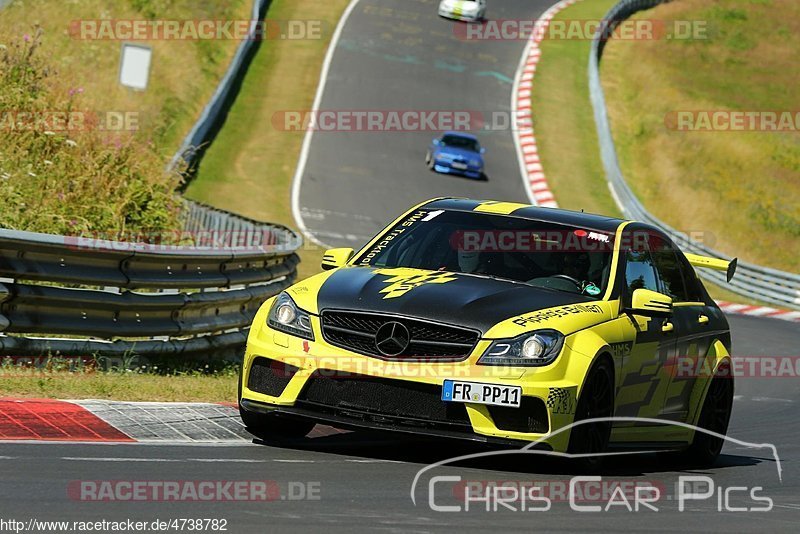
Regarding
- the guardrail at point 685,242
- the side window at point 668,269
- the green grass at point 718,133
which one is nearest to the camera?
the side window at point 668,269

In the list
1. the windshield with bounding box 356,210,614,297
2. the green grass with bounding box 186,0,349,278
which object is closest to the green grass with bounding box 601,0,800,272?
the green grass with bounding box 186,0,349,278

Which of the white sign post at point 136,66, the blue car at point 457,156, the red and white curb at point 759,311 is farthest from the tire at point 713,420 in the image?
the blue car at point 457,156

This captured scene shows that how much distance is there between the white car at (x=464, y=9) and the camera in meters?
50.4

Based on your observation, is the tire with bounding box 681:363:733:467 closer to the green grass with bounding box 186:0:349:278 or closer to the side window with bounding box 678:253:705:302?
the side window with bounding box 678:253:705:302

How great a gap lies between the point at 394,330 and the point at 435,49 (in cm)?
4055

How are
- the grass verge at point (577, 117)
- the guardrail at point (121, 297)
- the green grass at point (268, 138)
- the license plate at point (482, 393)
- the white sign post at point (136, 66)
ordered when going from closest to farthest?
the license plate at point (482, 393)
the guardrail at point (121, 297)
the white sign post at point (136, 66)
the green grass at point (268, 138)
the grass verge at point (577, 117)

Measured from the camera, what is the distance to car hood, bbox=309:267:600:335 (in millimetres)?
7965

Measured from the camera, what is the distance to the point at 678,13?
5634 centimetres

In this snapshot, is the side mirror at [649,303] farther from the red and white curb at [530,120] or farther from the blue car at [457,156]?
the blue car at [457,156]

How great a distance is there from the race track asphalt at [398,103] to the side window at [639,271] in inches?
748

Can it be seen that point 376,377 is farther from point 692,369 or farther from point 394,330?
point 692,369

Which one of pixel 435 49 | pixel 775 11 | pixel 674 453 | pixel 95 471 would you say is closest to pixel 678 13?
pixel 775 11

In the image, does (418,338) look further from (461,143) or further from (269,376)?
(461,143)

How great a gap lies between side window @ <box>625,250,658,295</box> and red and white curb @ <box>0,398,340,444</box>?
7.17 ft
